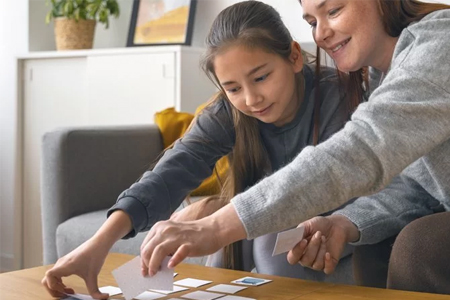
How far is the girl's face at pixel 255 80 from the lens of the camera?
1.49m

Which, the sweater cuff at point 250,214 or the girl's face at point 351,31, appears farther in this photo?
the girl's face at point 351,31

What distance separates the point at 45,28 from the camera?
3826mm

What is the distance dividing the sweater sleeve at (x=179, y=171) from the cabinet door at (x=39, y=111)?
1963 mm

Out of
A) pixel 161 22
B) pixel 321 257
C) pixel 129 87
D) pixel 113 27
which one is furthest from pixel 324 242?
pixel 113 27

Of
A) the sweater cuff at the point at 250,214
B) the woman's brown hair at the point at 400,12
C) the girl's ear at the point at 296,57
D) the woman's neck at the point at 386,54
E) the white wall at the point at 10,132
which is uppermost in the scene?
the woman's brown hair at the point at 400,12

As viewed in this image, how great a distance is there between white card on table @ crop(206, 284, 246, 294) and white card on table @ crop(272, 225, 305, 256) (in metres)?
0.08

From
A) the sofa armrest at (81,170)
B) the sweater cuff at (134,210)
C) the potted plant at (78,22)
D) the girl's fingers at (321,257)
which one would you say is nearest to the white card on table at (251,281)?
the girl's fingers at (321,257)

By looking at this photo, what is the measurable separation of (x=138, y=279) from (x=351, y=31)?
0.60 meters

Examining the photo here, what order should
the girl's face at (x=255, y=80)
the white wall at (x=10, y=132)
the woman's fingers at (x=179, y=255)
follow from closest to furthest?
the woman's fingers at (x=179, y=255), the girl's face at (x=255, y=80), the white wall at (x=10, y=132)

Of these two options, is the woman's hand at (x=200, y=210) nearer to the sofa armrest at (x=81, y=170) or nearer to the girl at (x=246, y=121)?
the girl at (x=246, y=121)

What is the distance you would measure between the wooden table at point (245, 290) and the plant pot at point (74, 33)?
2324mm

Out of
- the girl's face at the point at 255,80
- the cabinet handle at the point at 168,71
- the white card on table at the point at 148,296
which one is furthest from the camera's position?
the cabinet handle at the point at 168,71

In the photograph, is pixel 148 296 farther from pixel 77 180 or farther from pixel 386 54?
pixel 77 180

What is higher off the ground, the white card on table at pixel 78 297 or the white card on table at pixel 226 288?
the white card on table at pixel 226 288
